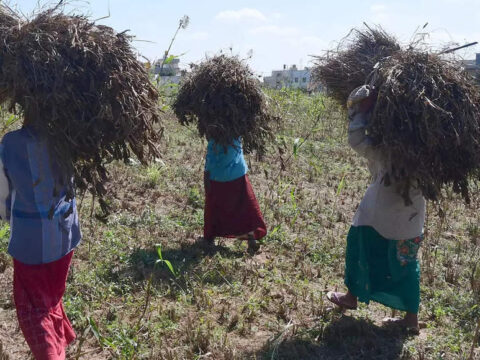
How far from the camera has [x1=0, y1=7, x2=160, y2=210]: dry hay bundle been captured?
246 centimetres

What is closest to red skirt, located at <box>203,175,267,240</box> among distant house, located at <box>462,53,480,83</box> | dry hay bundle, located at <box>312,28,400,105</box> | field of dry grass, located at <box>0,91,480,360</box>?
field of dry grass, located at <box>0,91,480,360</box>

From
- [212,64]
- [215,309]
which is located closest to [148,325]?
[215,309]

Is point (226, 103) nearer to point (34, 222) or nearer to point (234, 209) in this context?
point (234, 209)

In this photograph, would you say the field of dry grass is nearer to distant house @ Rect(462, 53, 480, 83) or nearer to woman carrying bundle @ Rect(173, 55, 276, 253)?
woman carrying bundle @ Rect(173, 55, 276, 253)

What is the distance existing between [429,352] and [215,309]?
1322mm

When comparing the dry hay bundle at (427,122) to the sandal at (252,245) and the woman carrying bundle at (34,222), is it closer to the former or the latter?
the woman carrying bundle at (34,222)

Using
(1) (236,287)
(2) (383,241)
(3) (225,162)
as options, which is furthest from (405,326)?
(3) (225,162)

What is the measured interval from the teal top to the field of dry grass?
606mm

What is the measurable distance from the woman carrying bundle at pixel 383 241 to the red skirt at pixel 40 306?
1.74 m

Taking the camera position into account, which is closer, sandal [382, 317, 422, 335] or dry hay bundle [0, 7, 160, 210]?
dry hay bundle [0, 7, 160, 210]

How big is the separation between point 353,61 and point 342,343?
1.84 meters

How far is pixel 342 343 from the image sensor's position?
129 inches

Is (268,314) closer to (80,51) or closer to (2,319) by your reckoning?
(2,319)

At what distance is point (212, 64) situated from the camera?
4570mm
